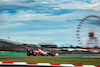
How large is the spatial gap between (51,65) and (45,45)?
379 feet

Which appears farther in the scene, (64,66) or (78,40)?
(78,40)

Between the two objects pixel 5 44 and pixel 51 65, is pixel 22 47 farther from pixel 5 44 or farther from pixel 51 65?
pixel 51 65

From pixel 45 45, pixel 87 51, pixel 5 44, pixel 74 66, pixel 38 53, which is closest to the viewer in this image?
pixel 74 66

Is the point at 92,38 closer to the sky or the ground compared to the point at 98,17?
closer to the ground

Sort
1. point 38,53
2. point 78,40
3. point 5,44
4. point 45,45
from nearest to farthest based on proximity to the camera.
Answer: point 38,53
point 78,40
point 5,44
point 45,45

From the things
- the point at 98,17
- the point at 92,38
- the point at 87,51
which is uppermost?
the point at 98,17

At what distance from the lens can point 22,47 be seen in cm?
9944

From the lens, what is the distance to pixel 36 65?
34.8ft

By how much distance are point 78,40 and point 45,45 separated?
64.7 meters

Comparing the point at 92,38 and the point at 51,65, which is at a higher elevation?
the point at 92,38

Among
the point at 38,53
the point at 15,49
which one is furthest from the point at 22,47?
the point at 38,53

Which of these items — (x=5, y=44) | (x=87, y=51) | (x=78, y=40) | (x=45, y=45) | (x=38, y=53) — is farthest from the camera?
(x=45, y=45)

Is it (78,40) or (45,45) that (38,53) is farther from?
(45,45)

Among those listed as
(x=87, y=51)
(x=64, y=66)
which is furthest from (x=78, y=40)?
(x=64, y=66)
